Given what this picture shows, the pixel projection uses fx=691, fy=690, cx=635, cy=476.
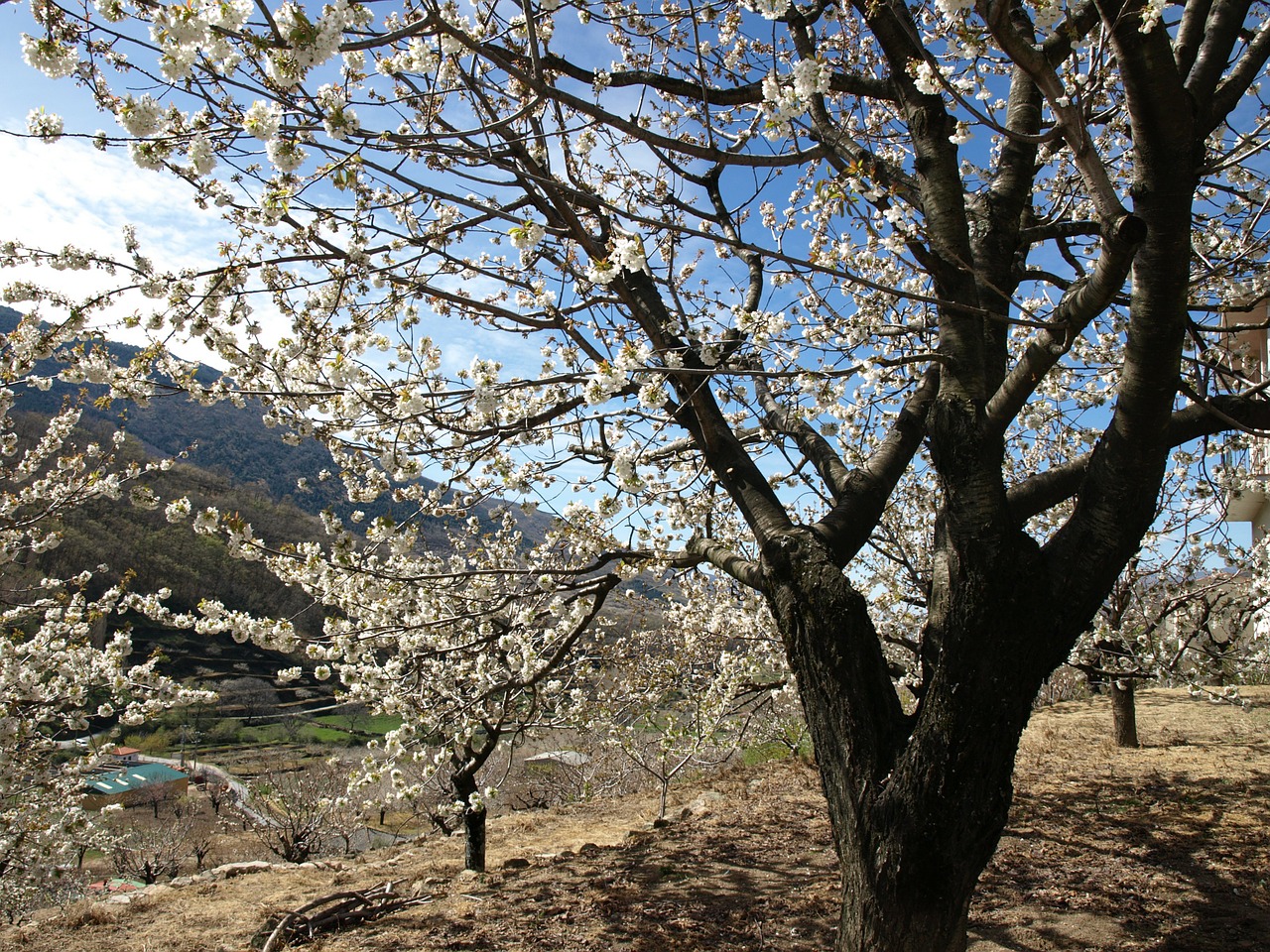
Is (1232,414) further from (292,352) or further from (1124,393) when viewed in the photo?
(292,352)

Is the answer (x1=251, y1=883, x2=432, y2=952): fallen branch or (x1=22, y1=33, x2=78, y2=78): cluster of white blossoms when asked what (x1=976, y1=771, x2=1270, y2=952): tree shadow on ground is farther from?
(x1=22, y1=33, x2=78, y2=78): cluster of white blossoms

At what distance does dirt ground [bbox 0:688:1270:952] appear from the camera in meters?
4.23

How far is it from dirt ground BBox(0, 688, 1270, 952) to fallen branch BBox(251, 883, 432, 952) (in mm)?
190

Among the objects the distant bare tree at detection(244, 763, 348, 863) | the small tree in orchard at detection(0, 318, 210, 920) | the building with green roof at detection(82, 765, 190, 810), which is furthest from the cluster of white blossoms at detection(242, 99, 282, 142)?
the building with green roof at detection(82, 765, 190, 810)

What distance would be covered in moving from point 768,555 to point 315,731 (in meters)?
43.0

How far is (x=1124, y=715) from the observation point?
862 centimetres

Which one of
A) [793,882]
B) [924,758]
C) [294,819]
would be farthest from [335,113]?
[294,819]

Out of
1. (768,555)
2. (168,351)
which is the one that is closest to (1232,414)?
(768,555)

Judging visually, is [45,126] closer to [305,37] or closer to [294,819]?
[305,37]

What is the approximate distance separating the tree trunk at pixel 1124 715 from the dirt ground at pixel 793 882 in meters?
0.23

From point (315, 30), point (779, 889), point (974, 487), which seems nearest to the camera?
point (315, 30)

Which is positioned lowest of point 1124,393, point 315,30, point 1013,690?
point 1013,690

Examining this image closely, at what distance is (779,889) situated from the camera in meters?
5.30

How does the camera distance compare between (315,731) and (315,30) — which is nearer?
(315,30)
